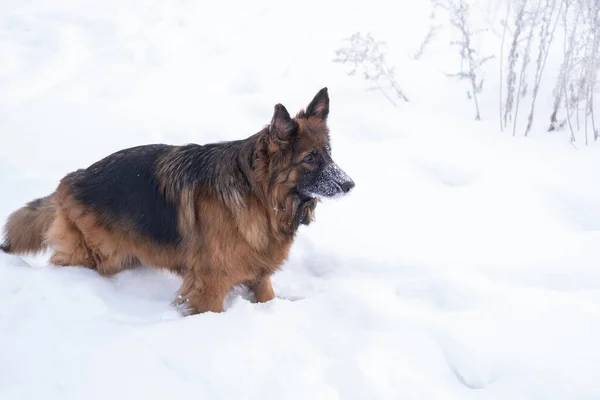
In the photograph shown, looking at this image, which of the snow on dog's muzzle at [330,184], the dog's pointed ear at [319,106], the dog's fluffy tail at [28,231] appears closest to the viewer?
the snow on dog's muzzle at [330,184]

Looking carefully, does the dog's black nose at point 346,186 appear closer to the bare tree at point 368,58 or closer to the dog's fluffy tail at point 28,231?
the dog's fluffy tail at point 28,231

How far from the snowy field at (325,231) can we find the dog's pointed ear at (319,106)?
1161 millimetres

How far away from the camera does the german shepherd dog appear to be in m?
3.12

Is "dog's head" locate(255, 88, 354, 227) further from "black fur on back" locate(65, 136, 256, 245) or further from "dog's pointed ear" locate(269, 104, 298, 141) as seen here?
"black fur on back" locate(65, 136, 256, 245)

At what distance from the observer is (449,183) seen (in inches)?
185

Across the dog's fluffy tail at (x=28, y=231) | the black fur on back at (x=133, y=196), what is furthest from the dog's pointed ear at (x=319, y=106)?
the dog's fluffy tail at (x=28, y=231)

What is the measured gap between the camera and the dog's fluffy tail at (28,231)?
3.56 meters

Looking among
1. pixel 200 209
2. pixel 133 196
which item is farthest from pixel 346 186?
pixel 133 196

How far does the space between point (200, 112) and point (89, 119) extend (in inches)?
49.0

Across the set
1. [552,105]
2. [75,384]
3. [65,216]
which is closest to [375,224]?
[65,216]

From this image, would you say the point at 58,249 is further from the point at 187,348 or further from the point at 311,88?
the point at 311,88

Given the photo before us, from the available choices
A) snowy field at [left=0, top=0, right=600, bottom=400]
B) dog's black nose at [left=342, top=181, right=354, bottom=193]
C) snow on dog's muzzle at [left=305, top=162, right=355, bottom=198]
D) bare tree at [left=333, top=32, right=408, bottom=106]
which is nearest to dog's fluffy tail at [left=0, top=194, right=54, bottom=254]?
snowy field at [left=0, top=0, right=600, bottom=400]

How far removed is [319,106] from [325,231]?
4.04 feet

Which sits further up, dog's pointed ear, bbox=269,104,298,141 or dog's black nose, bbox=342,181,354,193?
dog's pointed ear, bbox=269,104,298,141
